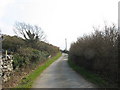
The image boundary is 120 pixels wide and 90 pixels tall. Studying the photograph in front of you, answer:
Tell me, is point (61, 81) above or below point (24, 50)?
below

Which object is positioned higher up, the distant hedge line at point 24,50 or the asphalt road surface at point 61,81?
the distant hedge line at point 24,50

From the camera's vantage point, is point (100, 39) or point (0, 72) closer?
point (0, 72)

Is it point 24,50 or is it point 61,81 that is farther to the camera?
point 24,50

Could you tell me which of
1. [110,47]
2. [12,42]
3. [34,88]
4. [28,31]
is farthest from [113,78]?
[28,31]

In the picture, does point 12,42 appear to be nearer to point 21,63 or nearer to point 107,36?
point 21,63

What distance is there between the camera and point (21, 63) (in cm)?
1738

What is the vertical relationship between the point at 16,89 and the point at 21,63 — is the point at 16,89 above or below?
below

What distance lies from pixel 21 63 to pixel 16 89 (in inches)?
282

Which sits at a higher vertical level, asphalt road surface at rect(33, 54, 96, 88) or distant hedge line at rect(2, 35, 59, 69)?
distant hedge line at rect(2, 35, 59, 69)

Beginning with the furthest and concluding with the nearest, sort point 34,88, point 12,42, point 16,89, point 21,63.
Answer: point 12,42 < point 21,63 < point 34,88 < point 16,89

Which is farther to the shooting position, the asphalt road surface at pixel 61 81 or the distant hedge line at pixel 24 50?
the distant hedge line at pixel 24 50

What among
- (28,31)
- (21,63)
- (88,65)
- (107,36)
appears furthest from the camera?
(28,31)

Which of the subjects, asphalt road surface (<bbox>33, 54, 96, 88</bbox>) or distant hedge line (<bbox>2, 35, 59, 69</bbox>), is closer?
asphalt road surface (<bbox>33, 54, 96, 88</bbox>)

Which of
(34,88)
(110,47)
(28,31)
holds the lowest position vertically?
(34,88)
